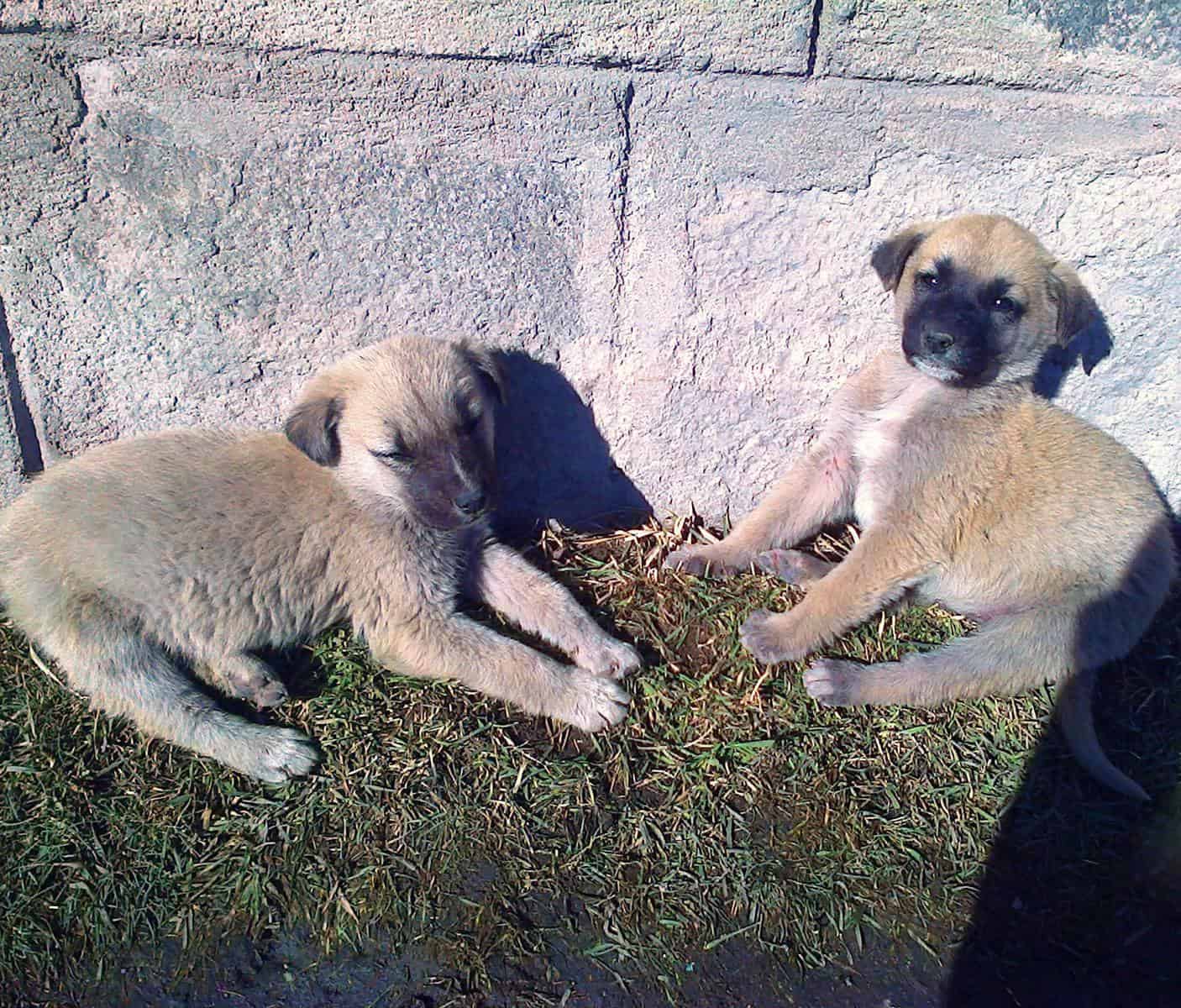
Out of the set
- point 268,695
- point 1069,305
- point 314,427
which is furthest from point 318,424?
point 1069,305

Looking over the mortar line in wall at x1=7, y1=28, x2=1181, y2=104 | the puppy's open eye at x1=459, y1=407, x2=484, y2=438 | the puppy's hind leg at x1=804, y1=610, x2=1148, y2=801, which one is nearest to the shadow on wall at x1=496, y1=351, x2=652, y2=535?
the puppy's open eye at x1=459, y1=407, x2=484, y2=438

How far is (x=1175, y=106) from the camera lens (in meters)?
3.60

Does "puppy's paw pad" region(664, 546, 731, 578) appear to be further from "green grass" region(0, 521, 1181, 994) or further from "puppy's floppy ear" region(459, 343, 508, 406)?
"puppy's floppy ear" region(459, 343, 508, 406)

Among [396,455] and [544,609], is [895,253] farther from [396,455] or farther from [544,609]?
[396,455]

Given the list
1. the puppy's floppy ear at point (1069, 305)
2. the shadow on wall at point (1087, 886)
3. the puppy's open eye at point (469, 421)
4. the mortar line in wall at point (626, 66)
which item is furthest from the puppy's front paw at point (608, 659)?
the mortar line in wall at point (626, 66)

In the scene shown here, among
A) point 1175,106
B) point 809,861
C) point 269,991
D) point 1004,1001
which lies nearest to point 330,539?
point 269,991

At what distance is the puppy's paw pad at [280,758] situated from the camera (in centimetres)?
339

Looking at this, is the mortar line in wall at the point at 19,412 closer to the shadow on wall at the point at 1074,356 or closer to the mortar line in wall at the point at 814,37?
the mortar line in wall at the point at 814,37

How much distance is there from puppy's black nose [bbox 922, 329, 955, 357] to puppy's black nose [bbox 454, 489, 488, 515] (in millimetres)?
1825

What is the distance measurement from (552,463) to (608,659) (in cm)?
107

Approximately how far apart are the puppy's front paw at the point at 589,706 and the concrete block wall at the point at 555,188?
1287 mm

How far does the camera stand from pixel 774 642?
12.6ft

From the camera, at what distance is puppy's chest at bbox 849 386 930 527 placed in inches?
152

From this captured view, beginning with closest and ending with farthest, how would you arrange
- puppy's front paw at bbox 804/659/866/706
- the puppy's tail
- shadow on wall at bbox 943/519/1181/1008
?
shadow on wall at bbox 943/519/1181/1008 < the puppy's tail < puppy's front paw at bbox 804/659/866/706
